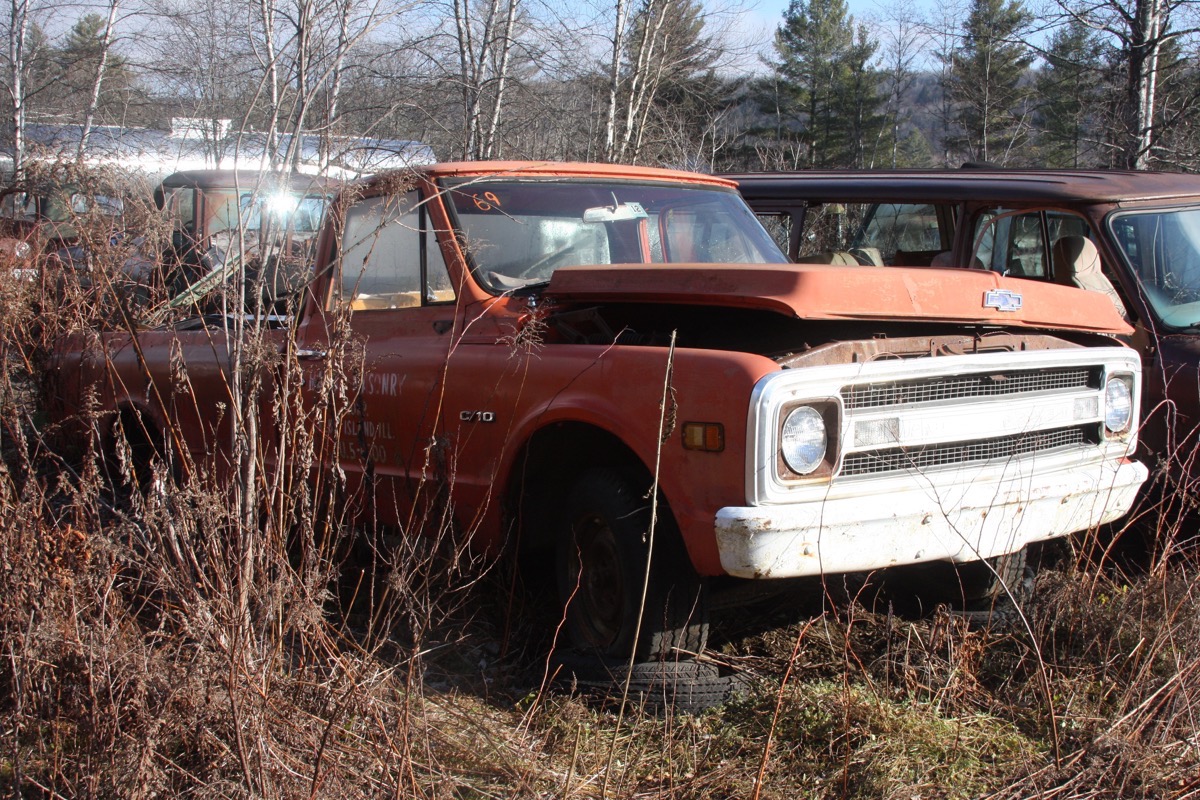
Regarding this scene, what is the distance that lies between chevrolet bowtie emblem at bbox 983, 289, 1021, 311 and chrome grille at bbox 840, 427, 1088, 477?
0.41m

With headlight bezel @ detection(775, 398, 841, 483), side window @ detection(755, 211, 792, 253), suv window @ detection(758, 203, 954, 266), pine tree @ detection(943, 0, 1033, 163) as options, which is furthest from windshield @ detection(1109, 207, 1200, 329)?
pine tree @ detection(943, 0, 1033, 163)

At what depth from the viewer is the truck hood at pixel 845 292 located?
125 inches

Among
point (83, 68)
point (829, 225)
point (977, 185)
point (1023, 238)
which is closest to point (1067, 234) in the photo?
point (1023, 238)

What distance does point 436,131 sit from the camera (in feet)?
44.8

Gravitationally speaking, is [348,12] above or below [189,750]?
above

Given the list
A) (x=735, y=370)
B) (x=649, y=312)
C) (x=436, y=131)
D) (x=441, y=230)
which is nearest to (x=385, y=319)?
(x=441, y=230)

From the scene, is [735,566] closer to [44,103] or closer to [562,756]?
[562,756]

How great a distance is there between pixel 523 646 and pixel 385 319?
1.41 meters

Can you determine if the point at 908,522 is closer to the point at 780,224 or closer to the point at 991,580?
the point at 991,580

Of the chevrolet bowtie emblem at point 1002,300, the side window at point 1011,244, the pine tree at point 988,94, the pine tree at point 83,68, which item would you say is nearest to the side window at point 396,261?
the chevrolet bowtie emblem at point 1002,300

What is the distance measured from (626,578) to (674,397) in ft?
1.97

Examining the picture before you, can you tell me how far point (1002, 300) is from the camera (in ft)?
11.5

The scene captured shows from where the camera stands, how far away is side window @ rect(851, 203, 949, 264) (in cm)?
614

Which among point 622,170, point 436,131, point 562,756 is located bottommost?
point 562,756
